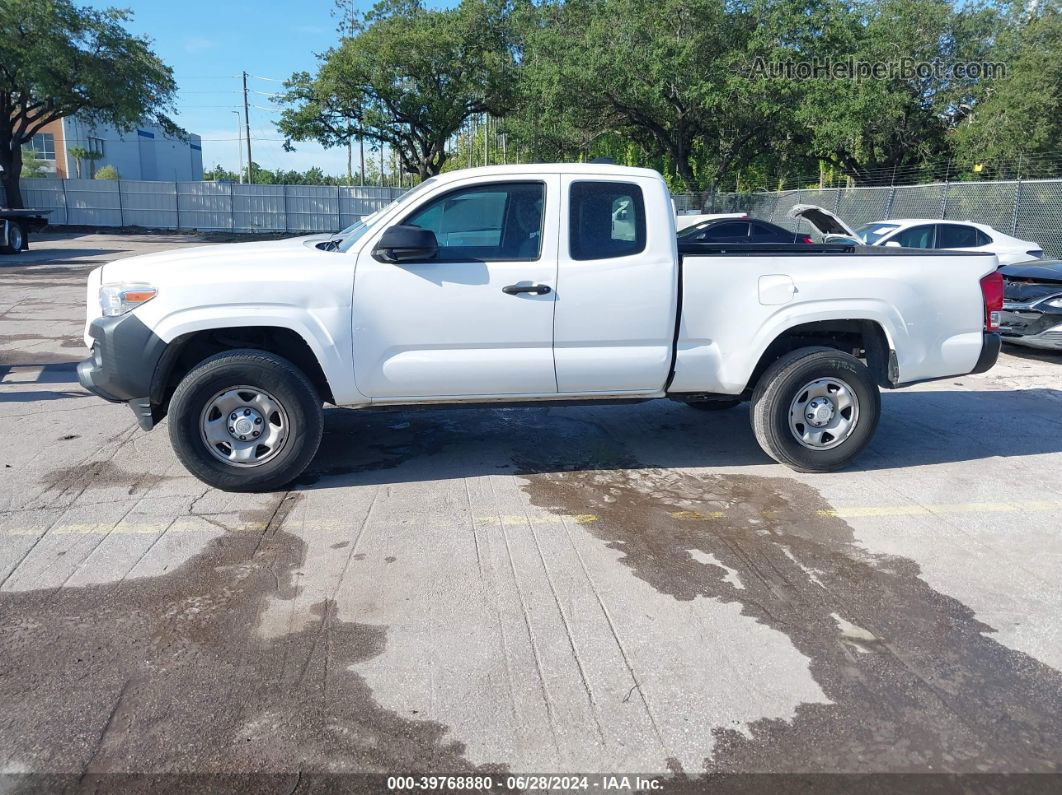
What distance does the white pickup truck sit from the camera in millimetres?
5148

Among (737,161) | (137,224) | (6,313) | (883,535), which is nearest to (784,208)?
(737,161)

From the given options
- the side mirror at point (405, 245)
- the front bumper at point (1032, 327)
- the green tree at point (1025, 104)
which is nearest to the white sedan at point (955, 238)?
the front bumper at point (1032, 327)

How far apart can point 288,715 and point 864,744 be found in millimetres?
2065

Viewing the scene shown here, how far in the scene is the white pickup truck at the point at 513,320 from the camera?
515 centimetres

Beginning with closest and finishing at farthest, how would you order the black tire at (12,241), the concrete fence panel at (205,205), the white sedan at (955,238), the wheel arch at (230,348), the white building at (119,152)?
the wheel arch at (230,348), the white sedan at (955,238), the black tire at (12,241), the concrete fence panel at (205,205), the white building at (119,152)

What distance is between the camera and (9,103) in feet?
109

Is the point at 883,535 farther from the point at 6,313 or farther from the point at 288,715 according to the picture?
the point at 6,313

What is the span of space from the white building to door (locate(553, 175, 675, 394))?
250ft

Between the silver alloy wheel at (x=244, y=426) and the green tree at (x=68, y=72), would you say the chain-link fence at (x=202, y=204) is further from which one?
the silver alloy wheel at (x=244, y=426)

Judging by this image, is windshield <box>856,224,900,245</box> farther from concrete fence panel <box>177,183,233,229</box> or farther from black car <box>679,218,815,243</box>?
concrete fence panel <box>177,183,233,229</box>

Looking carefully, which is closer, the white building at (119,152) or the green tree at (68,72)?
the green tree at (68,72)

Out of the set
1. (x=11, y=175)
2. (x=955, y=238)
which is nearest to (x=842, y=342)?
(x=955, y=238)

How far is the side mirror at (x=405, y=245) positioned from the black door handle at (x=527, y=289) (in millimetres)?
500

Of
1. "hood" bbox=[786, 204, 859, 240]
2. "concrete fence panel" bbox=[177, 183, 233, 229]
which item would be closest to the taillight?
"hood" bbox=[786, 204, 859, 240]
